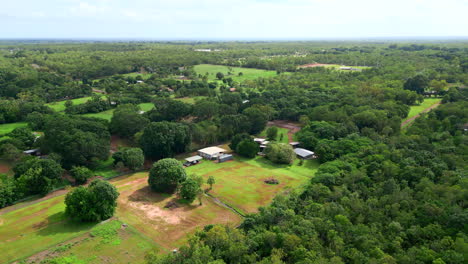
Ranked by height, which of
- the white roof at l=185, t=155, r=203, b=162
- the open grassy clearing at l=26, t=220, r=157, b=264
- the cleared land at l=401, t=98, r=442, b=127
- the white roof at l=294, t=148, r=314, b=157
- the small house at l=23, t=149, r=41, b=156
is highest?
the cleared land at l=401, t=98, r=442, b=127

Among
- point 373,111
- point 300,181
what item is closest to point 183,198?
point 300,181

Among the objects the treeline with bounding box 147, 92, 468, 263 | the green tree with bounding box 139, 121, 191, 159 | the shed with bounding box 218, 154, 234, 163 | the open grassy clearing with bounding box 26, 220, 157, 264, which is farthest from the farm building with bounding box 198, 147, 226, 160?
the open grassy clearing with bounding box 26, 220, 157, 264

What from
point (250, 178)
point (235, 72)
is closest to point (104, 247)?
point (250, 178)

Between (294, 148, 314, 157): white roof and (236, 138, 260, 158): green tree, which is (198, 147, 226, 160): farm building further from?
(294, 148, 314, 157): white roof

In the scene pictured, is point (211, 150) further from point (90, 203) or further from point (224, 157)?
point (90, 203)

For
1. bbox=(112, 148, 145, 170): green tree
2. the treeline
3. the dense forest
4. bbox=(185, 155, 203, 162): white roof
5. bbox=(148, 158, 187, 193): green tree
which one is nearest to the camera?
the treeline
